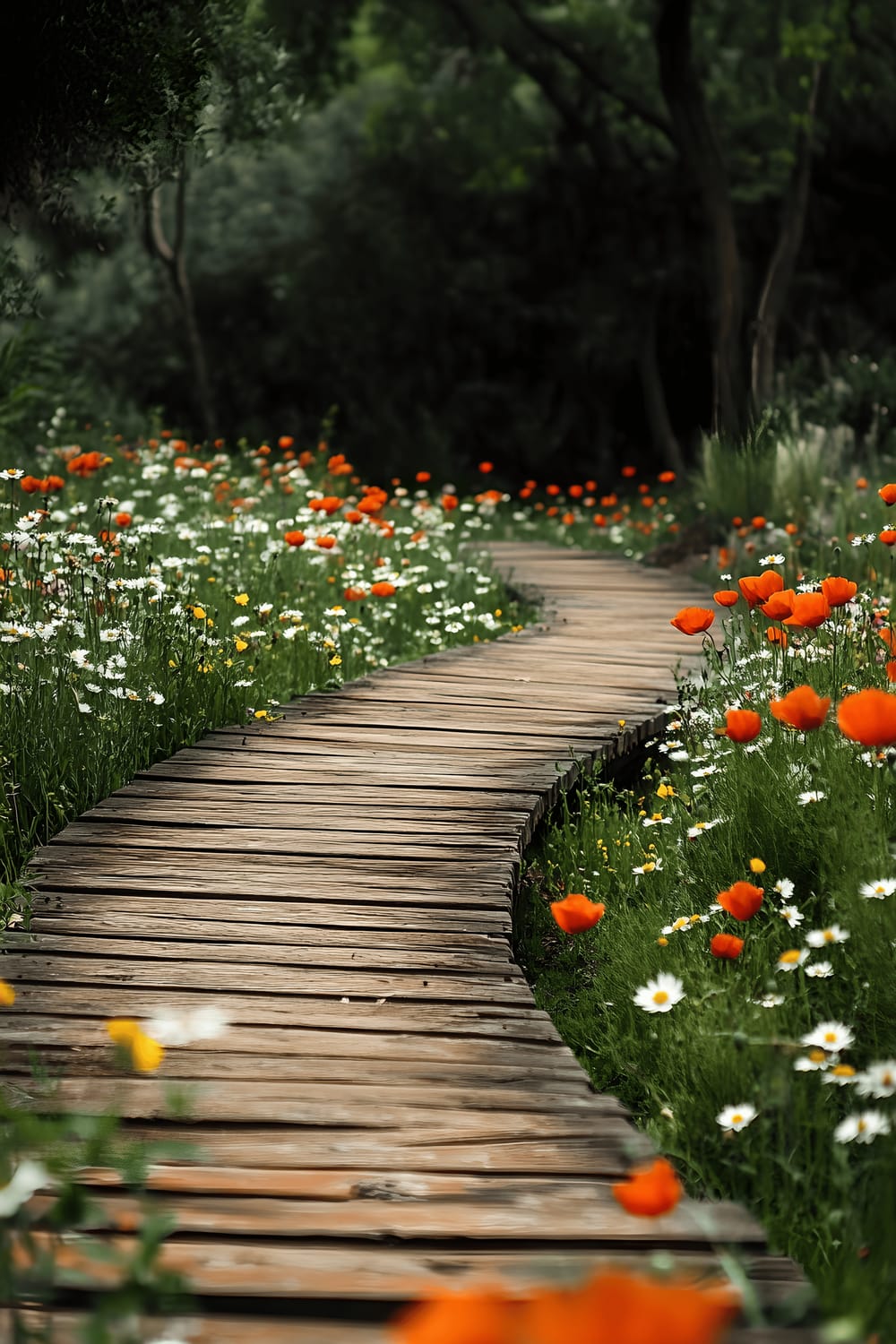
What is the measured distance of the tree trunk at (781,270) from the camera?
13641 millimetres

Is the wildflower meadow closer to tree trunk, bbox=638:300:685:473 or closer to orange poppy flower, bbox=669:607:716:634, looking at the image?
orange poppy flower, bbox=669:607:716:634

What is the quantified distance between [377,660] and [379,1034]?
458cm

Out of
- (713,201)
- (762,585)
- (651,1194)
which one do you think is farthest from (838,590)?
(713,201)

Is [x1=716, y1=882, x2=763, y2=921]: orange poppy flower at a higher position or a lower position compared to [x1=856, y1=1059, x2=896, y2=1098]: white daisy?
lower

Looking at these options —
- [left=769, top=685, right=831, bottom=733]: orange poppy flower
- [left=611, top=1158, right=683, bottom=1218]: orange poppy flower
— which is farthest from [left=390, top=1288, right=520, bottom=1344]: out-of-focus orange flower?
[left=769, top=685, right=831, bottom=733]: orange poppy flower

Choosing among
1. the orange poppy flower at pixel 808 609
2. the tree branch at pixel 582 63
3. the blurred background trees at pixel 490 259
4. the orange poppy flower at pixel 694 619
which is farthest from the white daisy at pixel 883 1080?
the blurred background trees at pixel 490 259

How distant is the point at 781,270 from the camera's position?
1466 centimetres

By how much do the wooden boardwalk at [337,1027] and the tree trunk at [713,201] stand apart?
8897mm

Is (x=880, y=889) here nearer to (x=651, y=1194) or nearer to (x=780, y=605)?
(x=780, y=605)

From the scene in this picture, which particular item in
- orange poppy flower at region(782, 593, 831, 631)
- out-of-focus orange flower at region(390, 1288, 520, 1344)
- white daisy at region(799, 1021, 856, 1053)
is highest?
out-of-focus orange flower at region(390, 1288, 520, 1344)

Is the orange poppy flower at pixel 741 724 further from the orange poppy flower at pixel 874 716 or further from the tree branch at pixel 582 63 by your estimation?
the tree branch at pixel 582 63

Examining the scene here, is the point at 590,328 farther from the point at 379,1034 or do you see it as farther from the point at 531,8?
the point at 379,1034

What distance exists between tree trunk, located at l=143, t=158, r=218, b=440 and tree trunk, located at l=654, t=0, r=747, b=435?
6.03 meters

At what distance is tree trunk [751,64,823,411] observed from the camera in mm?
13641
